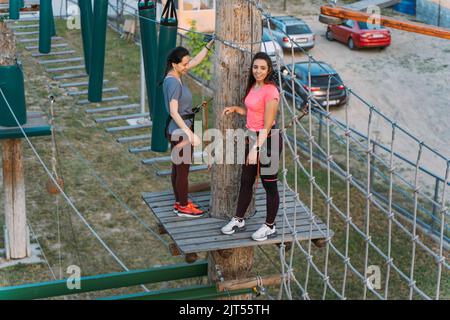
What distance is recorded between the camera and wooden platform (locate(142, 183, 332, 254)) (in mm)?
6070

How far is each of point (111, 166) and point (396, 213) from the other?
180 inches

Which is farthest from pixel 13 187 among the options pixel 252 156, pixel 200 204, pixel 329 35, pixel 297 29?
pixel 329 35

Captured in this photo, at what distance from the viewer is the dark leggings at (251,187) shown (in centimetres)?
626

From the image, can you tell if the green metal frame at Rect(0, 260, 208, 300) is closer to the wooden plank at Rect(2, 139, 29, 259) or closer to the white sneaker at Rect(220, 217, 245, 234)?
the white sneaker at Rect(220, 217, 245, 234)

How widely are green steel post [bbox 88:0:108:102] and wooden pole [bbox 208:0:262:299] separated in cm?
464

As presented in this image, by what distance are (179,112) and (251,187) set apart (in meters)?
0.98

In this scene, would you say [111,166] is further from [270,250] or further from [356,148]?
[356,148]

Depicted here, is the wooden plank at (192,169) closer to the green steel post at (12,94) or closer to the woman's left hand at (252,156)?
the green steel post at (12,94)

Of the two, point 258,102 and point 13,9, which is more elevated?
point 258,102

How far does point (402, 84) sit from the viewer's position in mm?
21797

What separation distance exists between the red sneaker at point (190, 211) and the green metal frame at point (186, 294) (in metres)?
0.53

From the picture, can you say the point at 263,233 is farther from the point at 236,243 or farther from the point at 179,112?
the point at 179,112

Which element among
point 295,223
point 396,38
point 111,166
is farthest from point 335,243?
point 396,38

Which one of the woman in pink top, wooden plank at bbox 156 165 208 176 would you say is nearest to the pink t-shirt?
the woman in pink top
